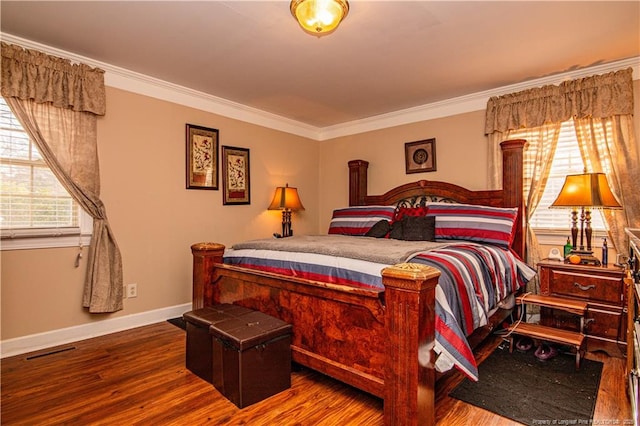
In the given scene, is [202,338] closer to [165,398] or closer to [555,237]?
[165,398]

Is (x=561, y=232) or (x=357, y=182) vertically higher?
(x=357, y=182)

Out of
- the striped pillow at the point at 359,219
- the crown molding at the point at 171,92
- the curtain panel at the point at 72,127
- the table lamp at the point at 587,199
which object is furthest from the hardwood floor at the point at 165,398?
the crown molding at the point at 171,92

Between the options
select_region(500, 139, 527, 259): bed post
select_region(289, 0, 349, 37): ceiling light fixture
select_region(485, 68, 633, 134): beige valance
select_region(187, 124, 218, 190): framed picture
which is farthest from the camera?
select_region(187, 124, 218, 190): framed picture

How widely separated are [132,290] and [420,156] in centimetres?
341

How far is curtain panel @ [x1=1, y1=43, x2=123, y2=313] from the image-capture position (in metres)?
2.52

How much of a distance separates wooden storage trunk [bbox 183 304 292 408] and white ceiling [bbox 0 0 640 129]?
6.46 feet

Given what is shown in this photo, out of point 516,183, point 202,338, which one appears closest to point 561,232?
point 516,183

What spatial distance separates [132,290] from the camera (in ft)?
10.3

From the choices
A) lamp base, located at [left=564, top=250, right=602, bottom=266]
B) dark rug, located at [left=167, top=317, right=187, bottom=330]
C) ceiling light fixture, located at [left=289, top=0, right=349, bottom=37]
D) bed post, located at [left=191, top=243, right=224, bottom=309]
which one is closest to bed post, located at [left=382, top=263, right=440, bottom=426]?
ceiling light fixture, located at [left=289, top=0, right=349, bottom=37]

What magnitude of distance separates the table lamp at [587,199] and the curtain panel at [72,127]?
12.6 feet

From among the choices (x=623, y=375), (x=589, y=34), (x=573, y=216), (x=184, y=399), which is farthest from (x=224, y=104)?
(x=623, y=375)

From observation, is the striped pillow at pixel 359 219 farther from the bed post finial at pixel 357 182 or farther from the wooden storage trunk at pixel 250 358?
the wooden storage trunk at pixel 250 358

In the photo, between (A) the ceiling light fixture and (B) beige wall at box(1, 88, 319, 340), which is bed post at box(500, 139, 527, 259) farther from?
(B) beige wall at box(1, 88, 319, 340)

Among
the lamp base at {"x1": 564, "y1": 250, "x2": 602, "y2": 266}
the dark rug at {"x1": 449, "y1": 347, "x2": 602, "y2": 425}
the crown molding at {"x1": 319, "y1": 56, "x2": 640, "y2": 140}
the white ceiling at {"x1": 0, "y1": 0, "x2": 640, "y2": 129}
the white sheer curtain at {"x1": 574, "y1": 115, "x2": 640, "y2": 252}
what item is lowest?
the dark rug at {"x1": 449, "y1": 347, "x2": 602, "y2": 425}
